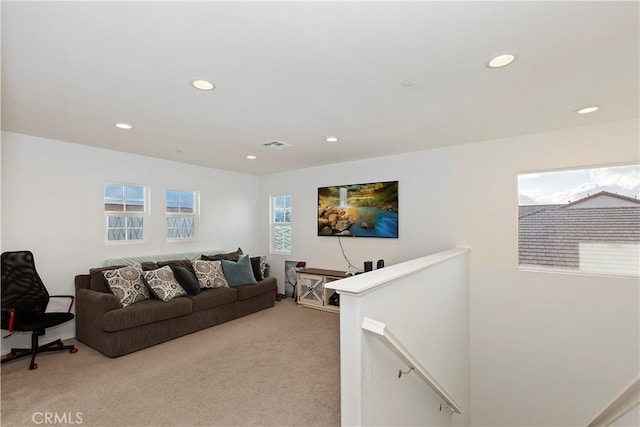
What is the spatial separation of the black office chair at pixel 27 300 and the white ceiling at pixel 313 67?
1484mm

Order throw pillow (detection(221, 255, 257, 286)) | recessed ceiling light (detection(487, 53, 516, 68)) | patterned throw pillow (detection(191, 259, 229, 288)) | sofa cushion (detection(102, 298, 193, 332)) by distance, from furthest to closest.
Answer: throw pillow (detection(221, 255, 257, 286)), patterned throw pillow (detection(191, 259, 229, 288)), sofa cushion (detection(102, 298, 193, 332)), recessed ceiling light (detection(487, 53, 516, 68))

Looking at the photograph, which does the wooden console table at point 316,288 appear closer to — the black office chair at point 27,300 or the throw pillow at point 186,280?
the throw pillow at point 186,280

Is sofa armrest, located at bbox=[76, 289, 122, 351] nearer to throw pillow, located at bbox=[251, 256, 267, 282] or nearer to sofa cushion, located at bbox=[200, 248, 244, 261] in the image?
sofa cushion, located at bbox=[200, 248, 244, 261]

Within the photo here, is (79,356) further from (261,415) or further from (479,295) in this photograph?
(479,295)

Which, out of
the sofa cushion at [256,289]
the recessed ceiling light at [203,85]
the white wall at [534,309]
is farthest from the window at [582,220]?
the sofa cushion at [256,289]

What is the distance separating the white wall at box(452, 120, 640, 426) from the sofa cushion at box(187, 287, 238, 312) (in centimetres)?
→ 339

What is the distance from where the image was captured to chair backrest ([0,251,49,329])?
10.2 ft

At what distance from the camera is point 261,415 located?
7.47 feet

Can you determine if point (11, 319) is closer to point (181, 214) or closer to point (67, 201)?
point (67, 201)

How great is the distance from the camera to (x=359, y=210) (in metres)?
4.95

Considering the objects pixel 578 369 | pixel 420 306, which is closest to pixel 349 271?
pixel 420 306

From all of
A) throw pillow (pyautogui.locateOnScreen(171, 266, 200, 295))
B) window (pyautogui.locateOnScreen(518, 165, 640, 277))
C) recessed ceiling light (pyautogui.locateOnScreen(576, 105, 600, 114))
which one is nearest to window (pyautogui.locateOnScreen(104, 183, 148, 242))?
throw pillow (pyautogui.locateOnScreen(171, 266, 200, 295))

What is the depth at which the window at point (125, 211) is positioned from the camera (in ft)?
13.8

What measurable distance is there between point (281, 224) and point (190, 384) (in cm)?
371
